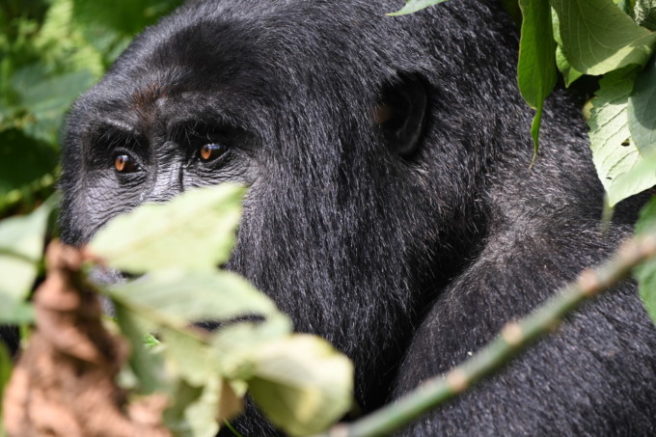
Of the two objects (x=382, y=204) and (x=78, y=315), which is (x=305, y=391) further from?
(x=382, y=204)

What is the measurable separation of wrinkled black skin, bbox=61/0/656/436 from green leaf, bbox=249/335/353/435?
4.28 ft

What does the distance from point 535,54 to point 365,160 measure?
53 cm

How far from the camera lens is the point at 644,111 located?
78.4 inches

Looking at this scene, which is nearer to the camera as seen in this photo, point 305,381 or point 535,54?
point 305,381

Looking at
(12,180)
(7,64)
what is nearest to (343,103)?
(12,180)

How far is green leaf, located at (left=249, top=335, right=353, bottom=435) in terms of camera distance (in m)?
0.83

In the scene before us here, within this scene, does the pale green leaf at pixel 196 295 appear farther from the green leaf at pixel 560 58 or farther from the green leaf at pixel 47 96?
the green leaf at pixel 47 96

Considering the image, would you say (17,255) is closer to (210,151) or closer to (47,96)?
(210,151)

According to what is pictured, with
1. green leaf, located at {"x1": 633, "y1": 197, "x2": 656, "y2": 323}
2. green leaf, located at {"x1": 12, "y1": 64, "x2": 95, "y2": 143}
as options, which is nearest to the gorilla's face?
green leaf, located at {"x1": 633, "y1": 197, "x2": 656, "y2": 323}

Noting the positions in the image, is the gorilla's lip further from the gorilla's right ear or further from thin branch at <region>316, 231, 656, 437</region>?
thin branch at <region>316, 231, 656, 437</region>

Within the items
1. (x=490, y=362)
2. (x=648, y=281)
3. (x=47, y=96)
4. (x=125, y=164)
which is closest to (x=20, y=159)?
(x=47, y=96)

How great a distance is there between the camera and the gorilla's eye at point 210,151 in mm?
2398

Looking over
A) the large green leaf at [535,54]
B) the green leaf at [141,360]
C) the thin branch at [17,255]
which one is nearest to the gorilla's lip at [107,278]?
the large green leaf at [535,54]

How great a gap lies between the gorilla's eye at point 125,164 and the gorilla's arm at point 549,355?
87cm
